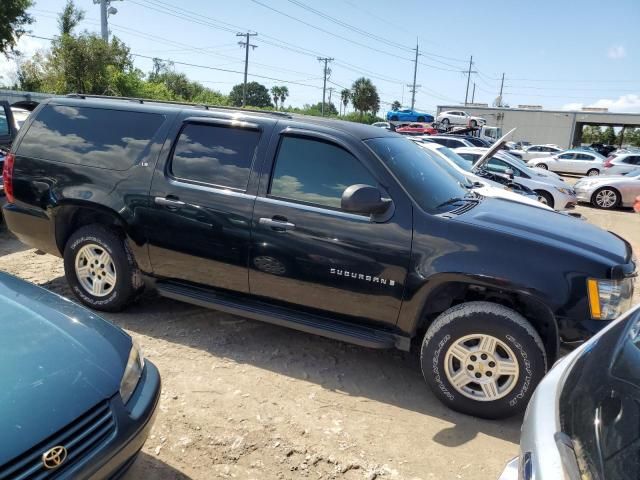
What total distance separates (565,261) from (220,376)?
2.46 metres

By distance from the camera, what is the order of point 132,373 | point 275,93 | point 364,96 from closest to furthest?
point 132,373 → point 364,96 → point 275,93

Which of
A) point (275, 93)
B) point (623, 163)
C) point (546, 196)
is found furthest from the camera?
point (275, 93)

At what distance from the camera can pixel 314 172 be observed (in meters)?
3.60

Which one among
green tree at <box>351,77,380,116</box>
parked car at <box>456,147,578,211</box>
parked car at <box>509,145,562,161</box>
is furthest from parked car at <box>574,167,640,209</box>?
green tree at <box>351,77,380,116</box>

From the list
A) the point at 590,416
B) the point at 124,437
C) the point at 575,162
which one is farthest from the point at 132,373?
the point at 575,162

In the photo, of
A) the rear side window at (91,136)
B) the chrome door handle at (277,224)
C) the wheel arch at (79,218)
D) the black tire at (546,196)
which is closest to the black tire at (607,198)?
the black tire at (546,196)

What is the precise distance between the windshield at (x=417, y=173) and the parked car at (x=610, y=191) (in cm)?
1296

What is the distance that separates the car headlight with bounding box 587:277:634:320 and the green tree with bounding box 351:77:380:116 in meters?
66.5

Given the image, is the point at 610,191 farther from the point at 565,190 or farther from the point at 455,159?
the point at 455,159

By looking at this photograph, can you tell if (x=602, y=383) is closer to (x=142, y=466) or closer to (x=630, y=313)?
(x=630, y=313)

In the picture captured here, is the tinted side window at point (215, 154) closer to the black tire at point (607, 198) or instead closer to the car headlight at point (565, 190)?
the car headlight at point (565, 190)

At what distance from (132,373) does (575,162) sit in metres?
28.6

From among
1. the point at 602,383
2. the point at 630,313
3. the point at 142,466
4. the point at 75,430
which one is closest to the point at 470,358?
the point at 630,313

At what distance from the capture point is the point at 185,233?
152 inches
